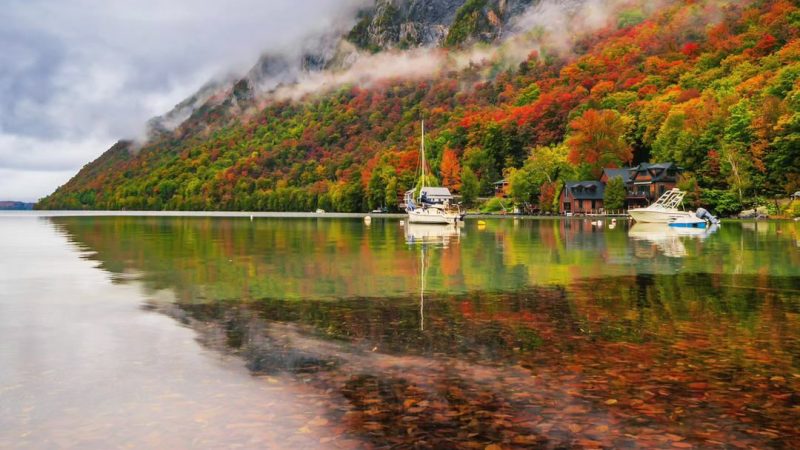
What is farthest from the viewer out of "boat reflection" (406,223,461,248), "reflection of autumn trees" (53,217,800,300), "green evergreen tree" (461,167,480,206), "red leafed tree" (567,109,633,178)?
"green evergreen tree" (461,167,480,206)

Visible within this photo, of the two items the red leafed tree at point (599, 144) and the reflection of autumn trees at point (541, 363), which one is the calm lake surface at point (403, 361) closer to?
the reflection of autumn trees at point (541, 363)

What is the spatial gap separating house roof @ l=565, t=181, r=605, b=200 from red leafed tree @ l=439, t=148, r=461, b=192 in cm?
4052

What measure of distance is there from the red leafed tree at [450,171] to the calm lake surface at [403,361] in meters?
146

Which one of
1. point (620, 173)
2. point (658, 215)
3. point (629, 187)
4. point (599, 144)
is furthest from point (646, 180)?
point (658, 215)

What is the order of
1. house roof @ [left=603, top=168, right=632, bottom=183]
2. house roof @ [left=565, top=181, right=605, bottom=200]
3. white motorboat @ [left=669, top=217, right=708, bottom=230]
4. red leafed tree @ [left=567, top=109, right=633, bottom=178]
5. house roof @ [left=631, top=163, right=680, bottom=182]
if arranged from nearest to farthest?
white motorboat @ [left=669, top=217, right=708, bottom=230]
house roof @ [left=631, top=163, right=680, bottom=182]
house roof @ [left=603, top=168, right=632, bottom=183]
house roof @ [left=565, top=181, right=605, bottom=200]
red leafed tree @ [left=567, top=109, right=633, bottom=178]

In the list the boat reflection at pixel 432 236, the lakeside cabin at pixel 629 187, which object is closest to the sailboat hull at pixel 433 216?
the boat reflection at pixel 432 236

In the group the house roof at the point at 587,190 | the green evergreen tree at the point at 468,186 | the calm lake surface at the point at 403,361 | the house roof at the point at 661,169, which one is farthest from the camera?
the green evergreen tree at the point at 468,186

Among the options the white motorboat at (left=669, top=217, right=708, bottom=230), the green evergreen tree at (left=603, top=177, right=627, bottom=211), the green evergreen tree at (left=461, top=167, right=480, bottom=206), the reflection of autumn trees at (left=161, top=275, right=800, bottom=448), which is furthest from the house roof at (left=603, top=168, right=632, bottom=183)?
the reflection of autumn trees at (left=161, top=275, right=800, bottom=448)

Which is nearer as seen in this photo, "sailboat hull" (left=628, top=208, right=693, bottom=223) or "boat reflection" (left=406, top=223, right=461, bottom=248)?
"boat reflection" (left=406, top=223, right=461, bottom=248)

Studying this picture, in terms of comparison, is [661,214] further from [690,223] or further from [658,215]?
[690,223]

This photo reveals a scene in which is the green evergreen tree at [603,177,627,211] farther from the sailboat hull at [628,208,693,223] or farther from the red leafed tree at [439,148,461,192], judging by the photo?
the red leafed tree at [439,148,461,192]

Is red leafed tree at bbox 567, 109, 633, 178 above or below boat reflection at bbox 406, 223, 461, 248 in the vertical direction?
above

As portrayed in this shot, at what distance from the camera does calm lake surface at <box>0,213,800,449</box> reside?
8188 mm

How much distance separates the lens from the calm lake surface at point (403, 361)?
8188 millimetres
